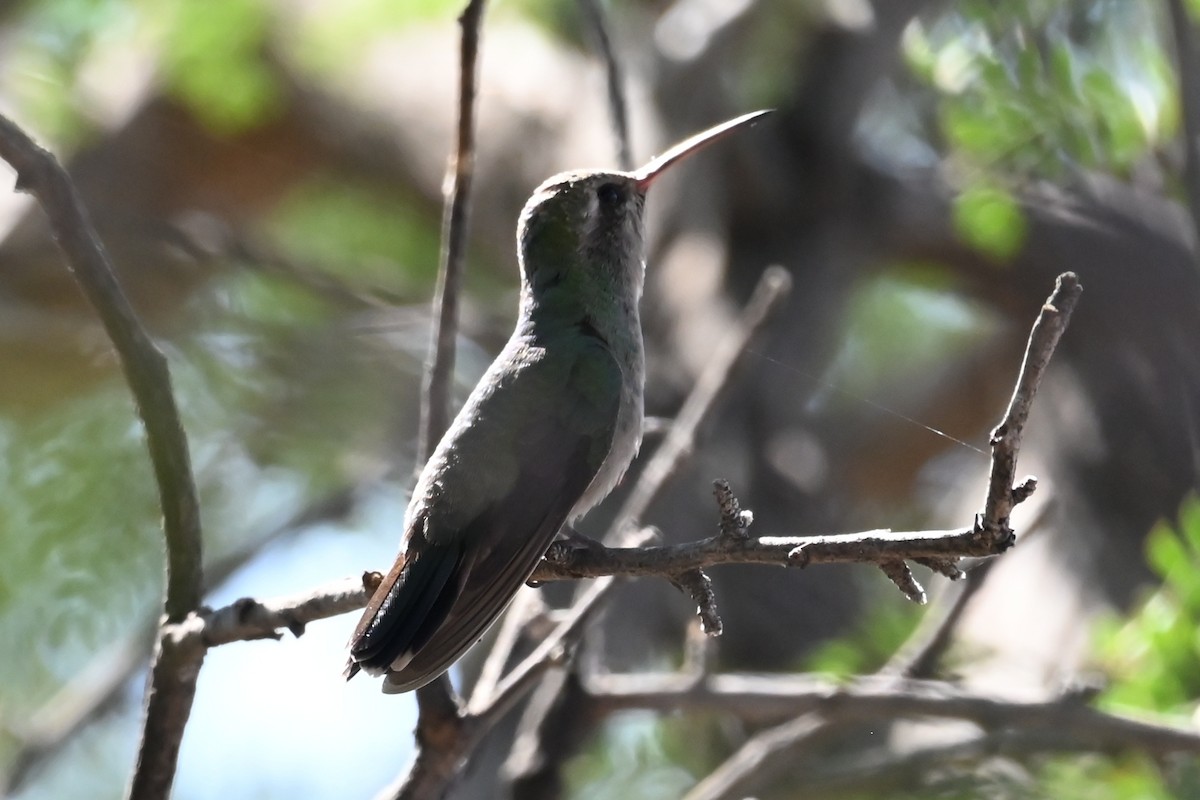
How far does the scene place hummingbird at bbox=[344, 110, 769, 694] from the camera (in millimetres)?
2598

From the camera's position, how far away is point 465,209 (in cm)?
310

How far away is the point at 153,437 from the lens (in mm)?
2473

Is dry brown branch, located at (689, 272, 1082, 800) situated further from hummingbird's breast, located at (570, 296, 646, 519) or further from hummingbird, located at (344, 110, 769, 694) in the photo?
hummingbird's breast, located at (570, 296, 646, 519)

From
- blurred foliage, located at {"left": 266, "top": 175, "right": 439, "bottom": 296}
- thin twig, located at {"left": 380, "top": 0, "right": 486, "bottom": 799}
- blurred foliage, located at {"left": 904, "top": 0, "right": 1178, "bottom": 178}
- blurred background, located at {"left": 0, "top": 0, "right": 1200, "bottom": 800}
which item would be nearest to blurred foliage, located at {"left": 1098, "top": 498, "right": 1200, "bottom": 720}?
blurred background, located at {"left": 0, "top": 0, "right": 1200, "bottom": 800}

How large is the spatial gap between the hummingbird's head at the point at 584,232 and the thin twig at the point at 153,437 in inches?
59.1

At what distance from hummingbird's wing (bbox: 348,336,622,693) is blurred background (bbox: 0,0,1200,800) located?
885 millimetres

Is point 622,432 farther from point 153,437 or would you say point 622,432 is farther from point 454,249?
point 153,437

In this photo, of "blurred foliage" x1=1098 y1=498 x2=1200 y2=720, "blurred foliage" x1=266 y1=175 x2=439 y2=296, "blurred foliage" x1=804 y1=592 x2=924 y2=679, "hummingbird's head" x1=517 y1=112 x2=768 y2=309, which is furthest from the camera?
"blurred foliage" x1=266 y1=175 x2=439 y2=296

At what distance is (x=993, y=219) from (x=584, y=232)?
2094mm

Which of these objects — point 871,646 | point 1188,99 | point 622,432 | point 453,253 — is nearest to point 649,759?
point 871,646

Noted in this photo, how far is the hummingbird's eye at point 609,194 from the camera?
385 centimetres

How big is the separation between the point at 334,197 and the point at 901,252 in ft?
12.9

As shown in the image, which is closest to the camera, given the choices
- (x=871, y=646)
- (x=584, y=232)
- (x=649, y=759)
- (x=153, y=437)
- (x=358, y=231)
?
(x=153, y=437)

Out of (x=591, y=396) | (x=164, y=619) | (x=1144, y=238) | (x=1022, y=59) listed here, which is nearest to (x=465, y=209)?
(x=591, y=396)
